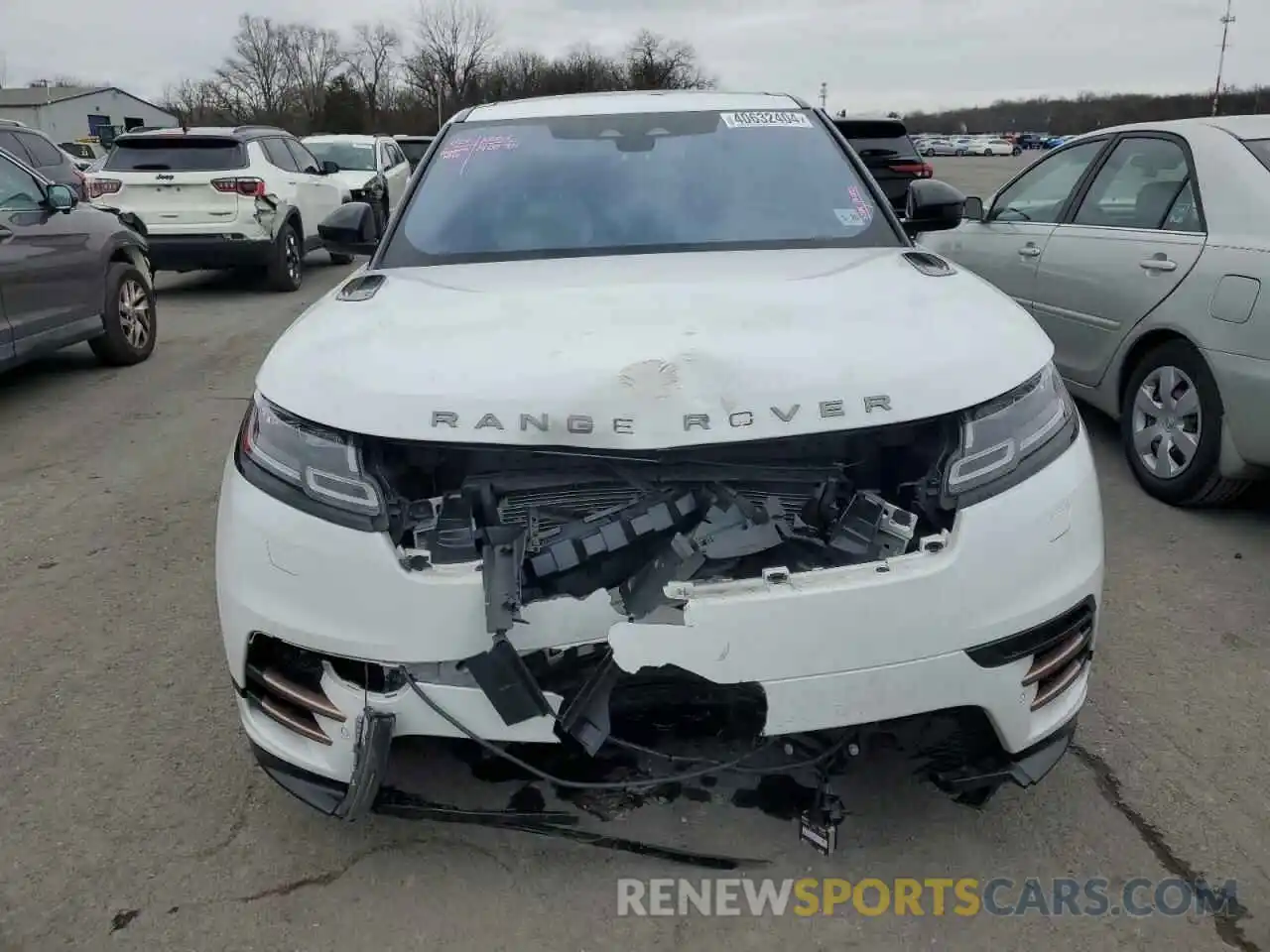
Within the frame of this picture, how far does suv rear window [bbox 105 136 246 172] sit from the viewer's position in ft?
35.0

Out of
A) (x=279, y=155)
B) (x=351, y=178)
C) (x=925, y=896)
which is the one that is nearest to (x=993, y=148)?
(x=351, y=178)

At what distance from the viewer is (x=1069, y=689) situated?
226cm

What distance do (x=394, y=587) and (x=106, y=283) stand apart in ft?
21.1

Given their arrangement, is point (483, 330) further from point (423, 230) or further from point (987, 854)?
point (987, 854)

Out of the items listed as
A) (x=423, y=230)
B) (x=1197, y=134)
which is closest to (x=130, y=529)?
(x=423, y=230)

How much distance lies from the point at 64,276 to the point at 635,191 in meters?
5.00

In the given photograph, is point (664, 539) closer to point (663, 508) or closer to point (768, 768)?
point (663, 508)

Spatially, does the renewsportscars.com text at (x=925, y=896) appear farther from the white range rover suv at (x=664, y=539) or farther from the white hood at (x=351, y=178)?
the white hood at (x=351, y=178)

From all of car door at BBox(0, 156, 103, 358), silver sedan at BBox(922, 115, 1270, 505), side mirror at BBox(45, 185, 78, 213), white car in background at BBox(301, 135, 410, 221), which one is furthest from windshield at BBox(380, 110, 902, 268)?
white car in background at BBox(301, 135, 410, 221)

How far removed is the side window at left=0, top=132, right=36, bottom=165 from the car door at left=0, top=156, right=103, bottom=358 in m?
3.70

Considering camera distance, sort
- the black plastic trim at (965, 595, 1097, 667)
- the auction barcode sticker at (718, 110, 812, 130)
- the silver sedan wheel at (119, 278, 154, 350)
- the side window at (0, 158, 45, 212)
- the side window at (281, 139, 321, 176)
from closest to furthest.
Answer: the black plastic trim at (965, 595, 1097, 667) < the auction barcode sticker at (718, 110, 812, 130) < the side window at (0, 158, 45, 212) < the silver sedan wheel at (119, 278, 154, 350) < the side window at (281, 139, 321, 176)

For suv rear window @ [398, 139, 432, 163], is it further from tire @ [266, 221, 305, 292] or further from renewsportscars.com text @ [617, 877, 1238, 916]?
renewsportscars.com text @ [617, 877, 1238, 916]

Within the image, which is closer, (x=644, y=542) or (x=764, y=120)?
(x=644, y=542)

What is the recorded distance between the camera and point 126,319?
762 centimetres
